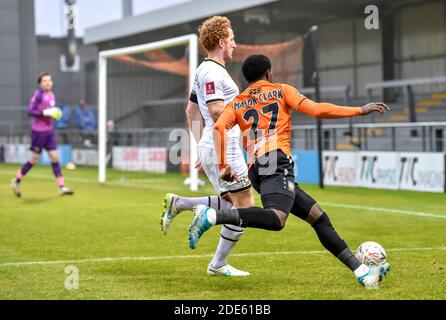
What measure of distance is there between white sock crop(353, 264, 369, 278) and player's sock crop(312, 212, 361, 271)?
0.10 ft

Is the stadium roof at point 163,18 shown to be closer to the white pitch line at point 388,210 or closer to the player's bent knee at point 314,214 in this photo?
the white pitch line at point 388,210

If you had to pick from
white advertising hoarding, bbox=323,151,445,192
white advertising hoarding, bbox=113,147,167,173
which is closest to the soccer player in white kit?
white advertising hoarding, bbox=323,151,445,192

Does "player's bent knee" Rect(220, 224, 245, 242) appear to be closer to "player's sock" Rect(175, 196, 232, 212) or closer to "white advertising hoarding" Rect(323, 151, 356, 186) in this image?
"player's sock" Rect(175, 196, 232, 212)

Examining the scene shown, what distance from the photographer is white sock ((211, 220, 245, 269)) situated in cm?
709

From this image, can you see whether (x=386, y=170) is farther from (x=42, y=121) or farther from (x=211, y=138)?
(x=211, y=138)

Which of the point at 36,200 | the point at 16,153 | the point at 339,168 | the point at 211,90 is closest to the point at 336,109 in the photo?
the point at 211,90

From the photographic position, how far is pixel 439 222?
38.0 ft

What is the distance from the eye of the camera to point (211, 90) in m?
6.92

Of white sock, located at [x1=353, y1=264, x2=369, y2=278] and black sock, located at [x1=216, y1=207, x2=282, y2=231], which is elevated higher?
black sock, located at [x1=216, y1=207, x2=282, y2=231]

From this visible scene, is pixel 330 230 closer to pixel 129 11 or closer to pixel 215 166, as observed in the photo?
pixel 215 166

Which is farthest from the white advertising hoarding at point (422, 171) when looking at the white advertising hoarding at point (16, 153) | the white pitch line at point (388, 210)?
the white advertising hoarding at point (16, 153)

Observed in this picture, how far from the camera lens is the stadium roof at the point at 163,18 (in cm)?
3159

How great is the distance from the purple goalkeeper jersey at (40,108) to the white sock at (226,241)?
30.9ft

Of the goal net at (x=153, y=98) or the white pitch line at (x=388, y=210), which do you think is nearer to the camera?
the white pitch line at (x=388, y=210)
